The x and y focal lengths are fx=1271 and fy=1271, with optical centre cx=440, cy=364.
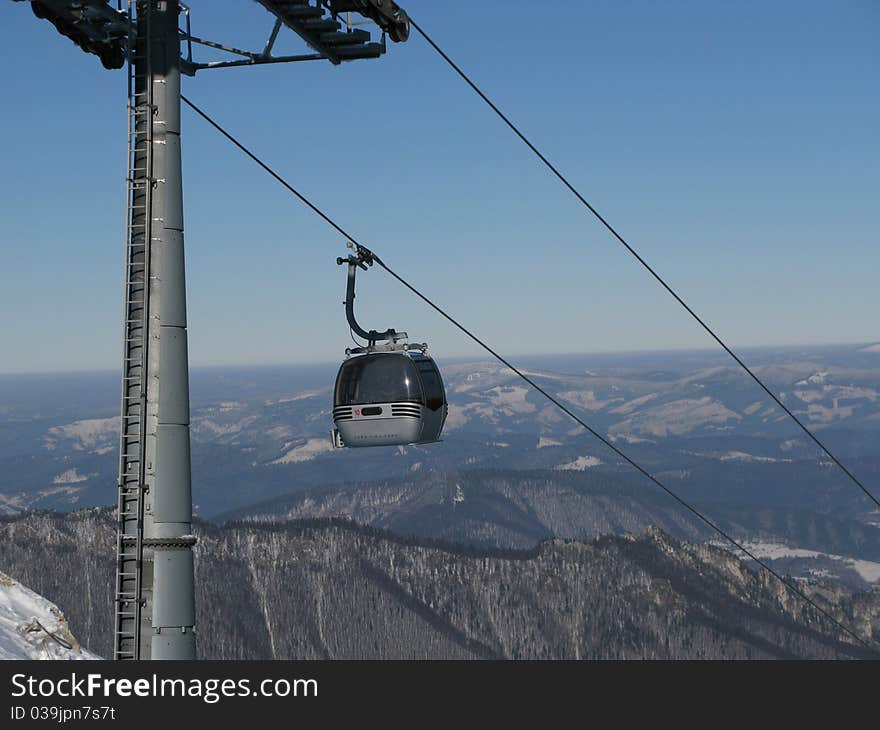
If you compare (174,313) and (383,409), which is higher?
(174,313)

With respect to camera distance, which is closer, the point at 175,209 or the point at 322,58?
the point at 175,209

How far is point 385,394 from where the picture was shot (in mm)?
27656

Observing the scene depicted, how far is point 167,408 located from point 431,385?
13.3m

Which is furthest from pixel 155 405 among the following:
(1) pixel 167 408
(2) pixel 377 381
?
(2) pixel 377 381

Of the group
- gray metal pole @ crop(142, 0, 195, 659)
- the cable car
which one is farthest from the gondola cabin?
gray metal pole @ crop(142, 0, 195, 659)

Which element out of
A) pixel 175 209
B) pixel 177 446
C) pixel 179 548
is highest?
pixel 175 209

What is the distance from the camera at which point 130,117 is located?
16297 millimetres

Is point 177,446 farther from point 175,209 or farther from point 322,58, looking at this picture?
point 322,58

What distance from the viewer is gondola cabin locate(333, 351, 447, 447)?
27.3m

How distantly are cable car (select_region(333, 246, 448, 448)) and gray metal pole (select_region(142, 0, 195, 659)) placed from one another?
31.6 ft
